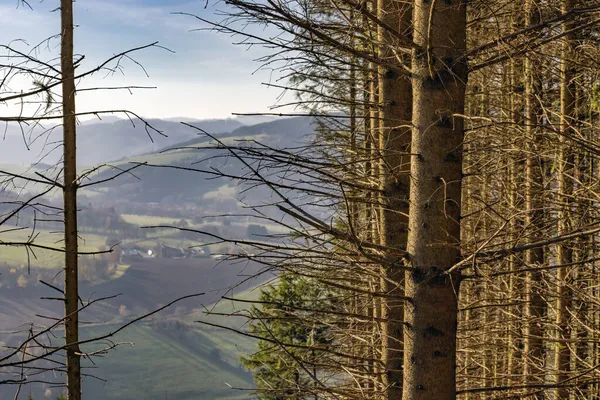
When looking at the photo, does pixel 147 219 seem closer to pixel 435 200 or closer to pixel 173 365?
pixel 173 365

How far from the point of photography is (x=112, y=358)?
270 feet

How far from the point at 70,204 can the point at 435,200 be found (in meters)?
3.26

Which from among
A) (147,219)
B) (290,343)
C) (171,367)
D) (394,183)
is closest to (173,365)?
(171,367)

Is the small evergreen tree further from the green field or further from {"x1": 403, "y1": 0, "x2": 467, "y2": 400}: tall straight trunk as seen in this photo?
the green field

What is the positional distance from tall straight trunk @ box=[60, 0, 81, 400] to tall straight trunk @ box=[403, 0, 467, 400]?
9.69 feet

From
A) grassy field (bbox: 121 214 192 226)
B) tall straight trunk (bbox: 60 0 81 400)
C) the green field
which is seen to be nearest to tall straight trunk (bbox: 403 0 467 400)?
tall straight trunk (bbox: 60 0 81 400)

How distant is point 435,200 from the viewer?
3.24 metres

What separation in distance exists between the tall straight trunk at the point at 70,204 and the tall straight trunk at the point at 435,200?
116 inches

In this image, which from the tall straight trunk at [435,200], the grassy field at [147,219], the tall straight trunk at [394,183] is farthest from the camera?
the grassy field at [147,219]

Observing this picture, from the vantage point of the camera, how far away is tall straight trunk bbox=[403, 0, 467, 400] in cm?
315

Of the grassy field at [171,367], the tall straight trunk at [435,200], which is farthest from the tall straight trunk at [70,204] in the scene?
the grassy field at [171,367]

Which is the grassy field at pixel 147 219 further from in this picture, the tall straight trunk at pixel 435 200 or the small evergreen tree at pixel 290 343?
the tall straight trunk at pixel 435 200

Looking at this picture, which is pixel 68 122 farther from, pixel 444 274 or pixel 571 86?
pixel 571 86

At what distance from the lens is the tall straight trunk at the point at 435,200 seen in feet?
10.3
